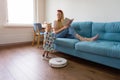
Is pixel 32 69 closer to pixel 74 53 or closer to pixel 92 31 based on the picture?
pixel 74 53

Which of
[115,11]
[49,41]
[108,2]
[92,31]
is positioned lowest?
[49,41]

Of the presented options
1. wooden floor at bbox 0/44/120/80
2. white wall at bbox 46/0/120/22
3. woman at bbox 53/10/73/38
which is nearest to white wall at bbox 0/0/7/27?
white wall at bbox 46/0/120/22

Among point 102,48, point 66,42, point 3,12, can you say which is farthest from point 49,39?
point 3,12

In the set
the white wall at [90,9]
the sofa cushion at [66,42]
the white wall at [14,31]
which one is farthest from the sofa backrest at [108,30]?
the white wall at [14,31]

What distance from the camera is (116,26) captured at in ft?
8.77

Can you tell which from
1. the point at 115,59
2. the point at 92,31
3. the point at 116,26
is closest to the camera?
the point at 115,59

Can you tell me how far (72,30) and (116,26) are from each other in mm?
1009

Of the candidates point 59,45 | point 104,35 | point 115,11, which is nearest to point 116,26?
point 104,35

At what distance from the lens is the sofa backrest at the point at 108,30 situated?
8.72ft

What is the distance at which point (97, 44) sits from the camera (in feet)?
7.77

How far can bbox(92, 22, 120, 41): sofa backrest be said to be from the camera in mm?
2658

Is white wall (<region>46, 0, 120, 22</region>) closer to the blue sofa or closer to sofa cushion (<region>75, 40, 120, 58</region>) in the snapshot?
the blue sofa

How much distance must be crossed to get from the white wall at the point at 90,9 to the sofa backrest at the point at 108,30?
1.19ft

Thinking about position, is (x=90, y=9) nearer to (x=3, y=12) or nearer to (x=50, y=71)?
(x=50, y=71)
